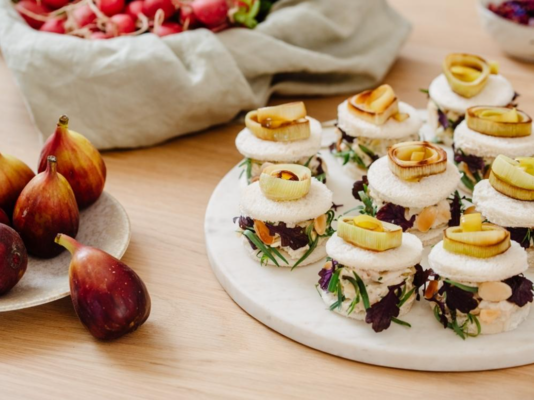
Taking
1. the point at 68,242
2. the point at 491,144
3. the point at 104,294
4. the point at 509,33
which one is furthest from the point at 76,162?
the point at 509,33

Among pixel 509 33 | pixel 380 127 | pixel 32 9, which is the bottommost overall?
pixel 509 33

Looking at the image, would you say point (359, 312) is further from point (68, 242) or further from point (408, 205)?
point (68, 242)

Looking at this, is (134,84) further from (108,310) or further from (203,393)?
(203,393)

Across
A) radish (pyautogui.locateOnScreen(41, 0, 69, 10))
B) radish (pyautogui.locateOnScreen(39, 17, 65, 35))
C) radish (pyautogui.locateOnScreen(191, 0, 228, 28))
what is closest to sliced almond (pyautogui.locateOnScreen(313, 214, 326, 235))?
radish (pyautogui.locateOnScreen(191, 0, 228, 28))

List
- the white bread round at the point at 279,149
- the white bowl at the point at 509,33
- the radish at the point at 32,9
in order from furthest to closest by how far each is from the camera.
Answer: the white bowl at the point at 509,33, the radish at the point at 32,9, the white bread round at the point at 279,149

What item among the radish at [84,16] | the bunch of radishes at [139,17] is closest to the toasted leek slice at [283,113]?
the bunch of radishes at [139,17]

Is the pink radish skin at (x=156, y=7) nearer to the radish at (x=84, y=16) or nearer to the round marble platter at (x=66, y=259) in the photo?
the radish at (x=84, y=16)

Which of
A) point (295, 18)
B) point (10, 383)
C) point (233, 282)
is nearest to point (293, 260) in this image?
point (233, 282)
